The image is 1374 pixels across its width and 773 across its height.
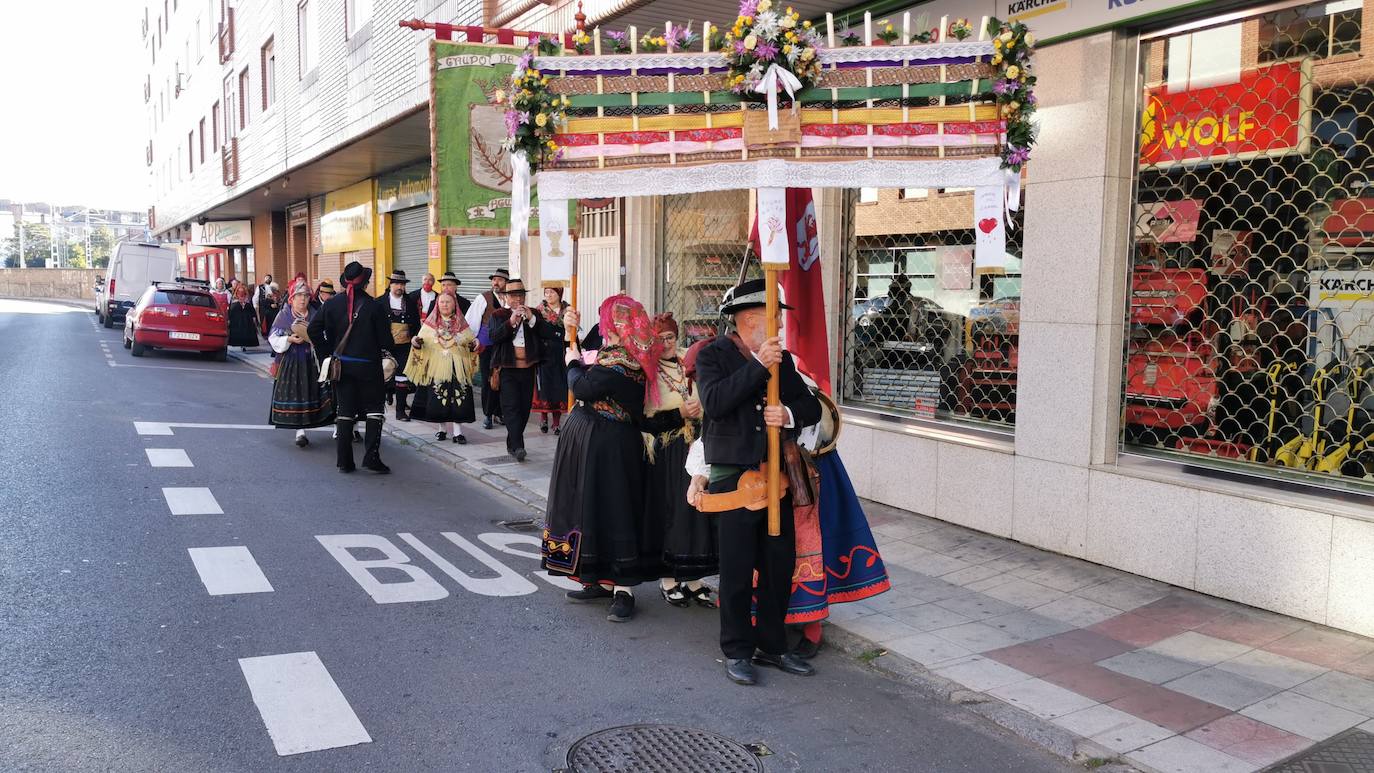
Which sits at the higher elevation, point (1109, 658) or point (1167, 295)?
point (1167, 295)

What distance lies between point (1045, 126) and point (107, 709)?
630 centimetres

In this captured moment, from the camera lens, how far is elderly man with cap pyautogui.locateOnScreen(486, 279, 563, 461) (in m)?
10.0

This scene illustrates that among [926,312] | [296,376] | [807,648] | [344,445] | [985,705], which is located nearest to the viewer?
[985,705]

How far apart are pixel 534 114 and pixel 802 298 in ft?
5.72

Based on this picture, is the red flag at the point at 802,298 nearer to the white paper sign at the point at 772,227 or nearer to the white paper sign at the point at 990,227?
the white paper sign at the point at 772,227

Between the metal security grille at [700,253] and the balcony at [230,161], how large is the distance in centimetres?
1995

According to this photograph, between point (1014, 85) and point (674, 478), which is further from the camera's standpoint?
point (674, 478)

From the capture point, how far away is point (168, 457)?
9539mm

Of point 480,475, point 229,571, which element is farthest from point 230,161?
point 229,571

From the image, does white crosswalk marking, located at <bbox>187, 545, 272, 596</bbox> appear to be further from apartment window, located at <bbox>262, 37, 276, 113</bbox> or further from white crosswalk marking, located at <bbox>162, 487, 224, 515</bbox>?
apartment window, located at <bbox>262, 37, 276, 113</bbox>

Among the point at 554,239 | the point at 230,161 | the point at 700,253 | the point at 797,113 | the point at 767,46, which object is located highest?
the point at 230,161

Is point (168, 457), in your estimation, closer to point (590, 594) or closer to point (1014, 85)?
point (590, 594)

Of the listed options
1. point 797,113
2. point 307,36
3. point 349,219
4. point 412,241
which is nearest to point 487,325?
point 797,113

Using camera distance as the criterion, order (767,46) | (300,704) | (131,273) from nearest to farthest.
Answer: (300,704), (767,46), (131,273)
